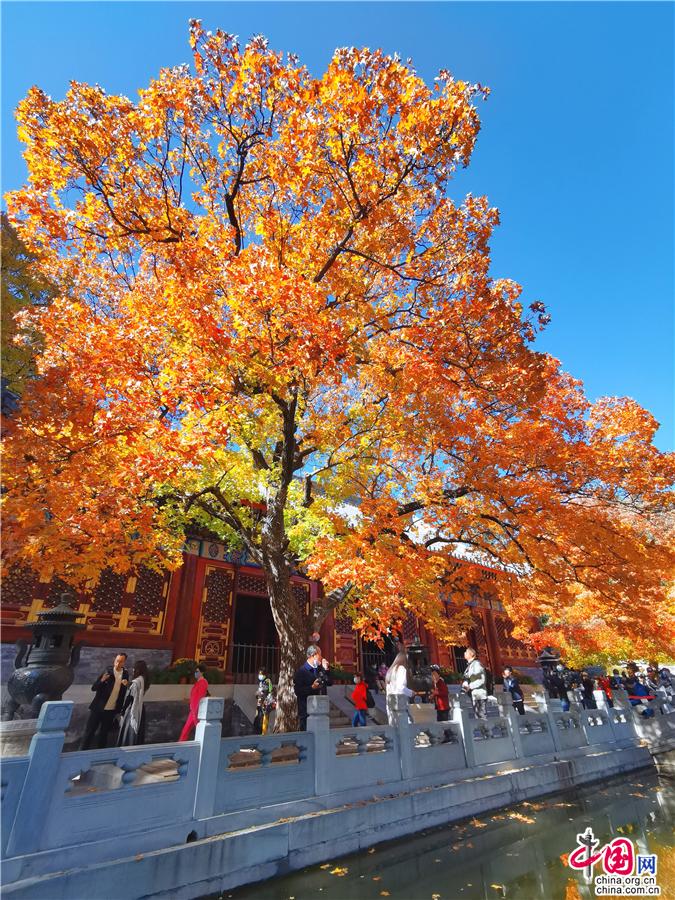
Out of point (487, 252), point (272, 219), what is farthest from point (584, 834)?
point (272, 219)

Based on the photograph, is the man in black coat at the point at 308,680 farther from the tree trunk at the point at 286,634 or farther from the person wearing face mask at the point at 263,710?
the person wearing face mask at the point at 263,710

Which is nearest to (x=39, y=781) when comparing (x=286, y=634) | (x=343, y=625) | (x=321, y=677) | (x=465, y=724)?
(x=321, y=677)

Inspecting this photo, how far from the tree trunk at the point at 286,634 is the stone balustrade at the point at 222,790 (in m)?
1.24

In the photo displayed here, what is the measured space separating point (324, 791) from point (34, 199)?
990cm

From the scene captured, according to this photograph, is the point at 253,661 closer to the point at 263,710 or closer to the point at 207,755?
the point at 263,710

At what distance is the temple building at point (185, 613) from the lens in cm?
1070

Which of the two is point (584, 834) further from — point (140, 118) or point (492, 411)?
point (140, 118)

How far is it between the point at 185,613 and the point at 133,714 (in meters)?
5.83

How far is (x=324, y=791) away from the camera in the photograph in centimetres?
597

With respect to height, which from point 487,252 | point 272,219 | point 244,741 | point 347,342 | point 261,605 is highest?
point 272,219

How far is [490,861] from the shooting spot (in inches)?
219

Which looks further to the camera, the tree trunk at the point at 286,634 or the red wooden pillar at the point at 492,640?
Answer: the red wooden pillar at the point at 492,640

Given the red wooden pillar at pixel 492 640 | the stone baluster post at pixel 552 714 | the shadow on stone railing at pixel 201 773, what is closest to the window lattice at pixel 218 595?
the shadow on stone railing at pixel 201 773

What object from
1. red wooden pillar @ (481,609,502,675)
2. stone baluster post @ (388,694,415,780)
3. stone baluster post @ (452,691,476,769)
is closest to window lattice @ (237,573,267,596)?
stone baluster post @ (452,691,476,769)
